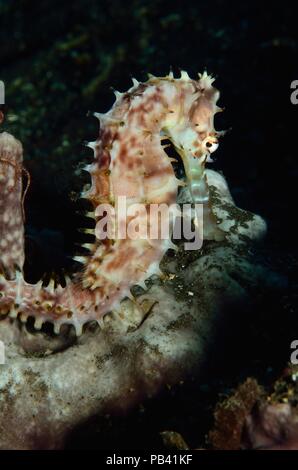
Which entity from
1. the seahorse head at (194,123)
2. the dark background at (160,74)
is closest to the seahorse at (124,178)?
the seahorse head at (194,123)

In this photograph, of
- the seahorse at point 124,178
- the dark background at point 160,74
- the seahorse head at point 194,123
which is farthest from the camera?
the dark background at point 160,74

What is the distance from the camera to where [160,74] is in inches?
245

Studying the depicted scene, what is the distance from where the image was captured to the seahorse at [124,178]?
2500 mm

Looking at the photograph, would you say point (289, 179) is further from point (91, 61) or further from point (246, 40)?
point (91, 61)

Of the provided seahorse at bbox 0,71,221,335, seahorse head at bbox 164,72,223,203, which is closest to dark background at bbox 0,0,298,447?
seahorse at bbox 0,71,221,335

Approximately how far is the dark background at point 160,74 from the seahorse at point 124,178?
63 centimetres

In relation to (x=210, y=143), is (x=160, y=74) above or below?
above

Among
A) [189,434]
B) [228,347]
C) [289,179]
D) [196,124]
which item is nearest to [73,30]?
[289,179]

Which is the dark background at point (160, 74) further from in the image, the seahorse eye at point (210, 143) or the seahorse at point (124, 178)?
the seahorse eye at point (210, 143)

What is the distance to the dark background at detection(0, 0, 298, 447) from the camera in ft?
8.90

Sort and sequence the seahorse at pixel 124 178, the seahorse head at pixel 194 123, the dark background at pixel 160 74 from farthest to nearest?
the dark background at pixel 160 74
the seahorse head at pixel 194 123
the seahorse at pixel 124 178

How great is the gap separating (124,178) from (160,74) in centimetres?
413

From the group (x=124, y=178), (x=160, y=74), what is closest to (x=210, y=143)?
(x=124, y=178)

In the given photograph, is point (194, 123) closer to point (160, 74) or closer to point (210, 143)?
point (210, 143)
